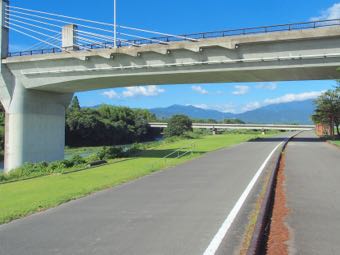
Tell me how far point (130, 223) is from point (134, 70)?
80.5 feet

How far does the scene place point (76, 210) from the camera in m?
10.6

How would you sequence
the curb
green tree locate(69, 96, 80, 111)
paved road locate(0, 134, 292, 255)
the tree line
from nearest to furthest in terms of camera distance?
the curb, paved road locate(0, 134, 292, 255), the tree line, green tree locate(69, 96, 80, 111)

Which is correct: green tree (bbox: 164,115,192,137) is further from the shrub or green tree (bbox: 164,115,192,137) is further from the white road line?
the white road line

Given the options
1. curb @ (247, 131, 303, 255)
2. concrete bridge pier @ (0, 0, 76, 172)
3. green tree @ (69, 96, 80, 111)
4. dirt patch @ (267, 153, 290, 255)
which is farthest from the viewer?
green tree @ (69, 96, 80, 111)

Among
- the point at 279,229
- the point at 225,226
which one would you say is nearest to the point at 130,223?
the point at 225,226

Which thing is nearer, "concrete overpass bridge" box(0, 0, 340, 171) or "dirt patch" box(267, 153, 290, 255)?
"dirt patch" box(267, 153, 290, 255)

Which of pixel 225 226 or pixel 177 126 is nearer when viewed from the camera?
pixel 225 226

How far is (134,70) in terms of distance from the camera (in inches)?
1280

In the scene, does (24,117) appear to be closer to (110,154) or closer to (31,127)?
(31,127)

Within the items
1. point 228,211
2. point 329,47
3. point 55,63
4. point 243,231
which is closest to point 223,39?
point 329,47

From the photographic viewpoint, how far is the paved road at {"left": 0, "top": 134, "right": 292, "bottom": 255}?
6.99 metres

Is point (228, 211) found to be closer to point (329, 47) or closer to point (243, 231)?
point (243, 231)

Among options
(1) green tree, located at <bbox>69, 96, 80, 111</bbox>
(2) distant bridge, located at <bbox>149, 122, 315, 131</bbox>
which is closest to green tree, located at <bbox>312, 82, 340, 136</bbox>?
(1) green tree, located at <bbox>69, 96, 80, 111</bbox>

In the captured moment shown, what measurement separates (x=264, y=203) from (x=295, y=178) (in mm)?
6397
